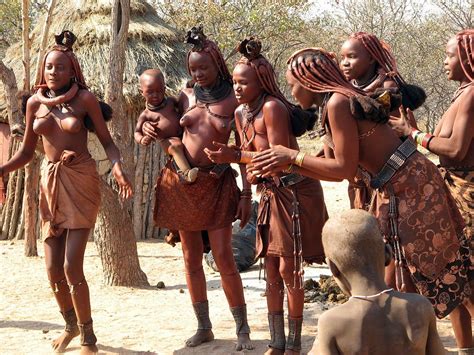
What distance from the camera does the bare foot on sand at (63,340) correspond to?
4758 millimetres

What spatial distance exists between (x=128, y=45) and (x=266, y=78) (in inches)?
215

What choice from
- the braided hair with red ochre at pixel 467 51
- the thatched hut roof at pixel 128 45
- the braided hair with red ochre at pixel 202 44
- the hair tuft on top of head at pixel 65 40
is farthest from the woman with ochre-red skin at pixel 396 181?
the thatched hut roof at pixel 128 45

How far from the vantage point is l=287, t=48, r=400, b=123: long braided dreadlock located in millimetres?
3309

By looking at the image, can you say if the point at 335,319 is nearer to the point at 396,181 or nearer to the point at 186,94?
the point at 396,181

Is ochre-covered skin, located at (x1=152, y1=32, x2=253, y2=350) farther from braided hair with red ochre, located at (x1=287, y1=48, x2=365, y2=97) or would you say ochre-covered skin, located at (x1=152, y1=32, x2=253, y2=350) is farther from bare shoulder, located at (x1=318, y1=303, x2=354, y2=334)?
bare shoulder, located at (x1=318, y1=303, x2=354, y2=334)

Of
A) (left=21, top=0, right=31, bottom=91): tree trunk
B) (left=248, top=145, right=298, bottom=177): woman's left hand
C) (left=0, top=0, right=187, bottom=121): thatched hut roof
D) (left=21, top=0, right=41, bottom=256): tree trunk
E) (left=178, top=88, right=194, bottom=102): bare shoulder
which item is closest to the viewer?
(left=248, top=145, right=298, bottom=177): woman's left hand

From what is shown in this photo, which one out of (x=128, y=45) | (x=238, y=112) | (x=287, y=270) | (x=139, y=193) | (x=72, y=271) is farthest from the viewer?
(x=139, y=193)

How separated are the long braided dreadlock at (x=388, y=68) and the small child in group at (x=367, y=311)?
1.89m

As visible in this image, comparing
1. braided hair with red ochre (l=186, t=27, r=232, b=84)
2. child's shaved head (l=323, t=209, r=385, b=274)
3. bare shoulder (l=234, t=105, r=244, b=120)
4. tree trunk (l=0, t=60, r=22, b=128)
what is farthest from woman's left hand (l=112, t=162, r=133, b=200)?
tree trunk (l=0, t=60, r=22, b=128)

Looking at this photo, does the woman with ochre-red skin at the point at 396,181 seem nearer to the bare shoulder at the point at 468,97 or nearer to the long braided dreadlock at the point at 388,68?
the bare shoulder at the point at 468,97

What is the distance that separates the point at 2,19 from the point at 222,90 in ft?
68.0

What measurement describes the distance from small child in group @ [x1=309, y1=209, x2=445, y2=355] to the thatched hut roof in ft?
22.9

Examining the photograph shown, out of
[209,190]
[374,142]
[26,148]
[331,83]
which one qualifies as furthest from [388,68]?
[26,148]

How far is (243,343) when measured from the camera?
465 centimetres
